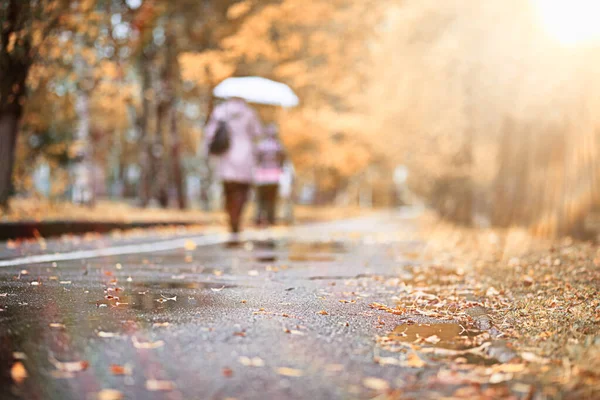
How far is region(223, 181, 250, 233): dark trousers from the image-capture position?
17016 millimetres

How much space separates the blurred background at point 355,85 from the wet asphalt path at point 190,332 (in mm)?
6818

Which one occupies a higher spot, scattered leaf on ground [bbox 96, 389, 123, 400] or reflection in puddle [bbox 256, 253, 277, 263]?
scattered leaf on ground [bbox 96, 389, 123, 400]

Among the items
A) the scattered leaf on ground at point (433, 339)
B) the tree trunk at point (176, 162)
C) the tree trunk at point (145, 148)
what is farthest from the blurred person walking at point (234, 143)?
the tree trunk at point (176, 162)

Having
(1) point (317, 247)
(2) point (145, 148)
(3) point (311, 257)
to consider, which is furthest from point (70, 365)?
(2) point (145, 148)

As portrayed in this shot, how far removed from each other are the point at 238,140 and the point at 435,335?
1145 centimetres

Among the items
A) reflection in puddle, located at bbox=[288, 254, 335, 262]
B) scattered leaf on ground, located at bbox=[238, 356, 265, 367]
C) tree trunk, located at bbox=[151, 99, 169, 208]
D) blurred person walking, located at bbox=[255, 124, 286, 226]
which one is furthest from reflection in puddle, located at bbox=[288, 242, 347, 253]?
tree trunk, located at bbox=[151, 99, 169, 208]

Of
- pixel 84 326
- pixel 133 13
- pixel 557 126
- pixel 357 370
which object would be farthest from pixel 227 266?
pixel 133 13

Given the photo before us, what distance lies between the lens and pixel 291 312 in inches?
255

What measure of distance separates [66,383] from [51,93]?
50.4 ft

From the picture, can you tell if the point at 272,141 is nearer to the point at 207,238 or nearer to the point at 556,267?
the point at 207,238

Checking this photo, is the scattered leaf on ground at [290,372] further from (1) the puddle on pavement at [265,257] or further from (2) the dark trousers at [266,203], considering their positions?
(2) the dark trousers at [266,203]

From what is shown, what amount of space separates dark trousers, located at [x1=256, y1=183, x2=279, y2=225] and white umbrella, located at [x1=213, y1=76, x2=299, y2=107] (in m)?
3.36

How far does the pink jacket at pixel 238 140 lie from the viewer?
54.3 feet

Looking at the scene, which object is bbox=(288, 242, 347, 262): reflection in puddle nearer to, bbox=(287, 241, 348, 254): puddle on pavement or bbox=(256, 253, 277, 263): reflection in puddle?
bbox=(287, 241, 348, 254): puddle on pavement
